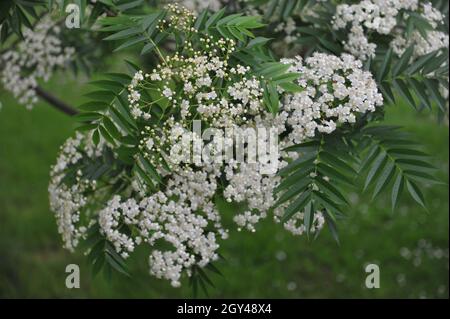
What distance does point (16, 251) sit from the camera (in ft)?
16.3

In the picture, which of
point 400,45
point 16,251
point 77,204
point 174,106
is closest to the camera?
point 174,106

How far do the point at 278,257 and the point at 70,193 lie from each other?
2.61 metres

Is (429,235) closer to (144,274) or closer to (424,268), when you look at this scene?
(424,268)

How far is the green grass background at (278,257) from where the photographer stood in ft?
14.7

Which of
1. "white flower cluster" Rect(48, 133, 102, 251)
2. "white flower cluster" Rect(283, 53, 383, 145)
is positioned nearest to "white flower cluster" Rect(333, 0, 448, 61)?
"white flower cluster" Rect(283, 53, 383, 145)

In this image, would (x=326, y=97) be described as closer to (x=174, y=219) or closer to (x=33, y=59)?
(x=174, y=219)

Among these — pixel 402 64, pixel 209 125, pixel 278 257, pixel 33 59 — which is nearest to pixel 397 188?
pixel 402 64

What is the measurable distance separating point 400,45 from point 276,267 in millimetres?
2360

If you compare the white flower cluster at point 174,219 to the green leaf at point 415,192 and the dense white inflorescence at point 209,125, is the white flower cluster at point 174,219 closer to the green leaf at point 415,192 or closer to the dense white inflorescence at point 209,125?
the dense white inflorescence at point 209,125

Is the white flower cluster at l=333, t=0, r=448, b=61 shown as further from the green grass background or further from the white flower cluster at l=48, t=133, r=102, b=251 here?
the green grass background

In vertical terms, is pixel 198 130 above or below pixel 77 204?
above

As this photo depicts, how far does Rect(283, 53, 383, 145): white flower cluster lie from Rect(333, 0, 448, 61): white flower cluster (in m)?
0.28

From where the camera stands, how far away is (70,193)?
8.68ft
